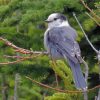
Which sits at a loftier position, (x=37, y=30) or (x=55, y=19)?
(x=55, y=19)

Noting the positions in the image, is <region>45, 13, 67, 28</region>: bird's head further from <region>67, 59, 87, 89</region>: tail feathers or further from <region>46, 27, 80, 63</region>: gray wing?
<region>67, 59, 87, 89</region>: tail feathers

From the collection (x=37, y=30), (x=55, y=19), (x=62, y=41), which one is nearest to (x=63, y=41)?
(x=62, y=41)

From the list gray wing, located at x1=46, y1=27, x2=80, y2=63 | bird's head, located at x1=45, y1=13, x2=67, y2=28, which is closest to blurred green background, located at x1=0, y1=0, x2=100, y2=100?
bird's head, located at x1=45, y1=13, x2=67, y2=28

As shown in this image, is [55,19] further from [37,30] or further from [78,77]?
[78,77]

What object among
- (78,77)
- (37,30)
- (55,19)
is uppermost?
(78,77)

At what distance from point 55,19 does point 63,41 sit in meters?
0.40

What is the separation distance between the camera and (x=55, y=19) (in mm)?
4410

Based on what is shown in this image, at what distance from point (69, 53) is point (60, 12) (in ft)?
2.75

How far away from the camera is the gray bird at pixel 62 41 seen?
12.6 ft

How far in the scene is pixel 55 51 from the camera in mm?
4094

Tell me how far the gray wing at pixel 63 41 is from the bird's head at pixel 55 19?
9 cm

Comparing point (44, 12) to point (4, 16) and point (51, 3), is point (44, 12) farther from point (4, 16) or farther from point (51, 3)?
point (4, 16)

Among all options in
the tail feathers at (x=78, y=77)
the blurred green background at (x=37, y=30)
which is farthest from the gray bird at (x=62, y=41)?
the blurred green background at (x=37, y=30)

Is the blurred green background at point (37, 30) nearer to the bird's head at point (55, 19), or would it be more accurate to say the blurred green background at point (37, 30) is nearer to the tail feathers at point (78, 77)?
the bird's head at point (55, 19)
